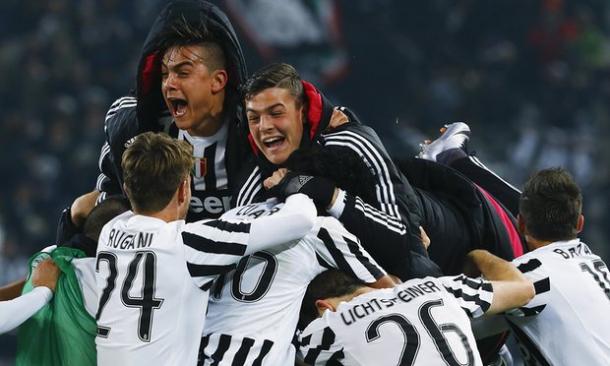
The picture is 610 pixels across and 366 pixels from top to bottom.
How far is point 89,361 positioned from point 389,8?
6265 mm

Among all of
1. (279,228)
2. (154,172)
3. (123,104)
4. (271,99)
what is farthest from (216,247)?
(123,104)

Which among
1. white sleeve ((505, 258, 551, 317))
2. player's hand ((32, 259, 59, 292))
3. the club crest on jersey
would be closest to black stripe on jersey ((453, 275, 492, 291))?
white sleeve ((505, 258, 551, 317))

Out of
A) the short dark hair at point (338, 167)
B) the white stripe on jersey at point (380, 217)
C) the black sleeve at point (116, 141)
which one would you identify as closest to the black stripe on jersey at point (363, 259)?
the white stripe on jersey at point (380, 217)

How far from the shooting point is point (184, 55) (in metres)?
3.84

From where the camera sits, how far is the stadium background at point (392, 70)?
343 inches

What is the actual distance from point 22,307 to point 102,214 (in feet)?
1.38

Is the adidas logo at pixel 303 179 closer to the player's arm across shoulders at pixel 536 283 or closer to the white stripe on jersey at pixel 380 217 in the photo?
the white stripe on jersey at pixel 380 217

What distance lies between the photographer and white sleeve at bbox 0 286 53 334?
3326 millimetres

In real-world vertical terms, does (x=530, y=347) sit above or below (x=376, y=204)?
below

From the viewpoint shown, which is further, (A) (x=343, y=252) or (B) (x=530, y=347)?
(B) (x=530, y=347)

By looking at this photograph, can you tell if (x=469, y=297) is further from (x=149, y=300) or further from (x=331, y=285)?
(x=149, y=300)

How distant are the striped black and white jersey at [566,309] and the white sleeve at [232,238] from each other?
33.4 inches

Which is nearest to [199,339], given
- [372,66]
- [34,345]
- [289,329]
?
[289,329]

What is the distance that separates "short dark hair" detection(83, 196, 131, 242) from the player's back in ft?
1.24
